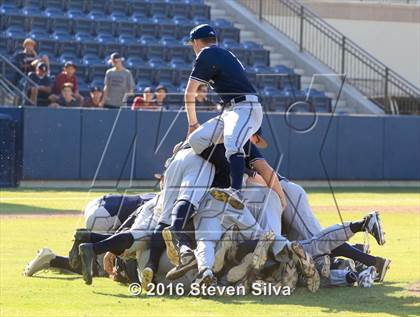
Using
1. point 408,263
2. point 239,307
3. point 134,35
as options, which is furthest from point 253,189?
point 134,35

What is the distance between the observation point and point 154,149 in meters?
22.8

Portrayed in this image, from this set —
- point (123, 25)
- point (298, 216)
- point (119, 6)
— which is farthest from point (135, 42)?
point (298, 216)

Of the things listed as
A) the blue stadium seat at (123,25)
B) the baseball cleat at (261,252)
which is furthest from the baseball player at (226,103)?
the blue stadium seat at (123,25)

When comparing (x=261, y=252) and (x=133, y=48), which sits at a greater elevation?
(x=133, y=48)

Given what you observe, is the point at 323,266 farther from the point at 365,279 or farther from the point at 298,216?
the point at 298,216

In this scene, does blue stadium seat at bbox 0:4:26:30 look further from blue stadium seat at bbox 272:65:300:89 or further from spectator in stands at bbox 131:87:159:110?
blue stadium seat at bbox 272:65:300:89

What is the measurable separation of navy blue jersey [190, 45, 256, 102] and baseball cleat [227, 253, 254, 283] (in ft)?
5.47

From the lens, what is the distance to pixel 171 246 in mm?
8484

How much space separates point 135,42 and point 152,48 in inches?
19.2

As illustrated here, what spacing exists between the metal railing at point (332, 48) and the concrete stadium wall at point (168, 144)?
3.29m

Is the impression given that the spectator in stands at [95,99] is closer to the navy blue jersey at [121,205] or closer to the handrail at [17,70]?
the handrail at [17,70]

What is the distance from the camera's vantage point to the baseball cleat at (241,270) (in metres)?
8.62

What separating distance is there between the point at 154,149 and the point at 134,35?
636 centimetres

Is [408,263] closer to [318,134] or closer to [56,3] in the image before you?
[318,134]
